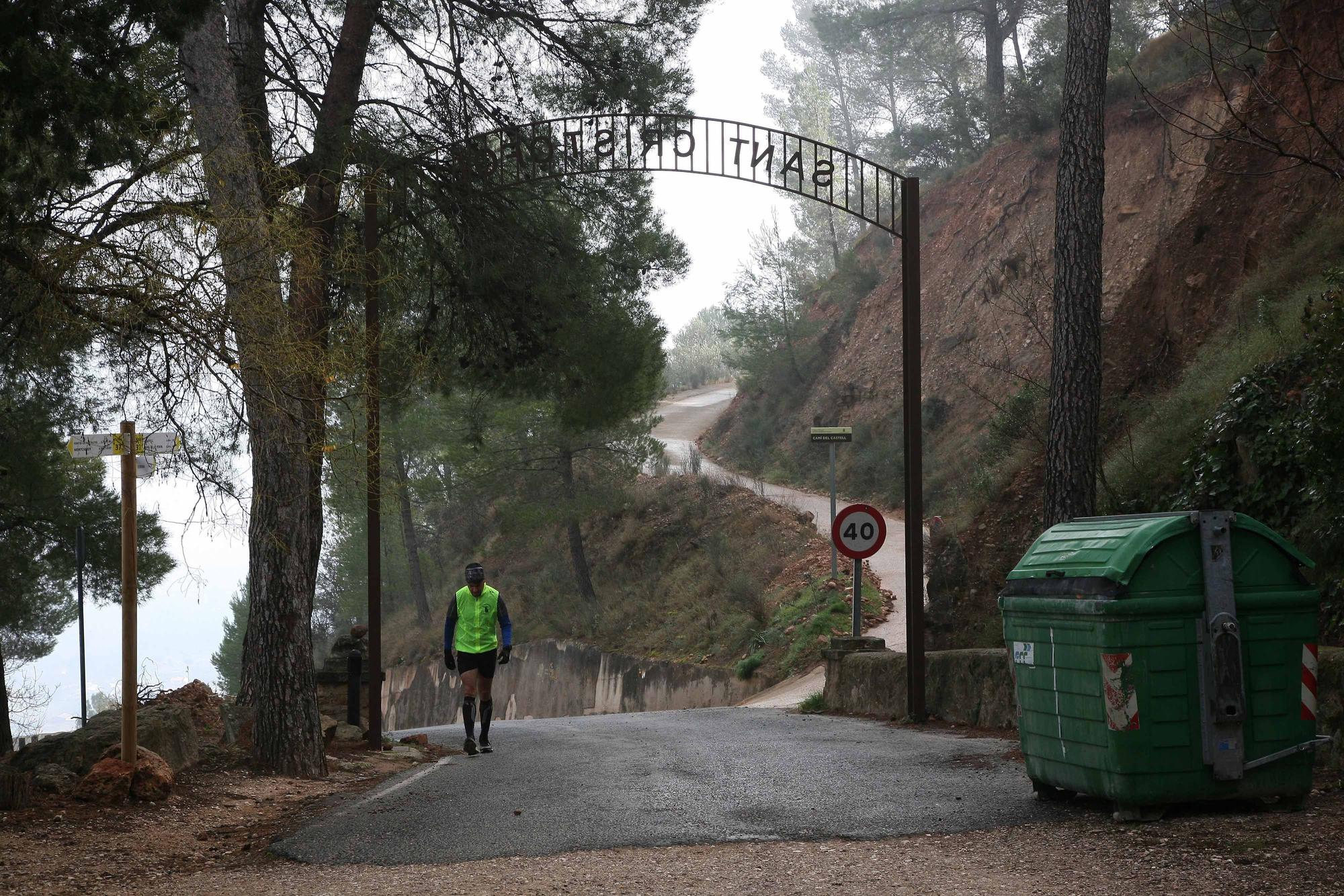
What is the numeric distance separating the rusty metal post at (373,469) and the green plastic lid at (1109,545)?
592 cm

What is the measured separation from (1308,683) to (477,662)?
8086 millimetres

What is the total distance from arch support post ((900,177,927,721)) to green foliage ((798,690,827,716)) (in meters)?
2.90

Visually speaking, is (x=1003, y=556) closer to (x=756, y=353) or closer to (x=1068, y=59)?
(x=1068, y=59)

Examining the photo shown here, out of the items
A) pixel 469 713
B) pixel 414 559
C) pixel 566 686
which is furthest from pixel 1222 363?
pixel 414 559

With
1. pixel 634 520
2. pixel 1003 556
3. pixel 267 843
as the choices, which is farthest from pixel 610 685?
pixel 267 843

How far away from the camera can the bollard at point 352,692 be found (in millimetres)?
14375

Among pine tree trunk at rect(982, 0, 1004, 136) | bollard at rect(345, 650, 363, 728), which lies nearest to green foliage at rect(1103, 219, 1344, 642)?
bollard at rect(345, 650, 363, 728)

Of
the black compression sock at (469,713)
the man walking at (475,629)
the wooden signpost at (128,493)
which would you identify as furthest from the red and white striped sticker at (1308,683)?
the black compression sock at (469,713)

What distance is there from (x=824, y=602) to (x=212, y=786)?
1670cm

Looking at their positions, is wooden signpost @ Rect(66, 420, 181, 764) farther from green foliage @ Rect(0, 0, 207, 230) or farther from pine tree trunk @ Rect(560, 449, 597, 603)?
pine tree trunk @ Rect(560, 449, 597, 603)

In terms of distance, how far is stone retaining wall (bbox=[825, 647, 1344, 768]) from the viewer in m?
12.6

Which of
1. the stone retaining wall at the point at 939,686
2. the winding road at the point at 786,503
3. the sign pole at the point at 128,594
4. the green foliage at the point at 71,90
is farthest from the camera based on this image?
the winding road at the point at 786,503

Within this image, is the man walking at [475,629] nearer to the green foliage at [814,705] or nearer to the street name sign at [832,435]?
the green foliage at [814,705]

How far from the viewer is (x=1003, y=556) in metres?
17.2
